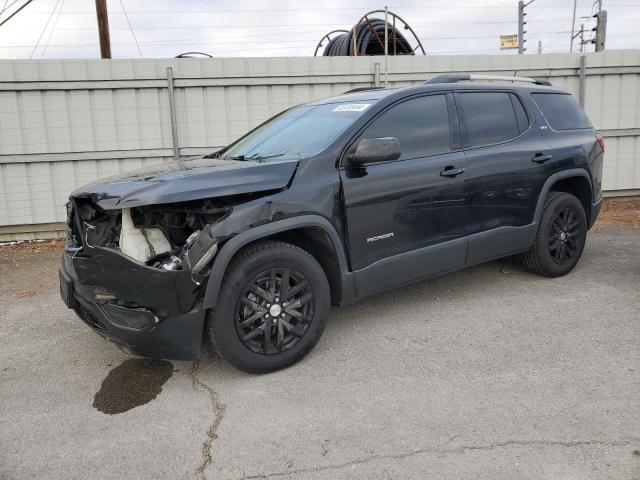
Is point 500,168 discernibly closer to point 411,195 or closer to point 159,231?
point 411,195

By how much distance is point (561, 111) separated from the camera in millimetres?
5188

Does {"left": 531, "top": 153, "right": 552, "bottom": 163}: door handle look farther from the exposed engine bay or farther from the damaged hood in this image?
the exposed engine bay

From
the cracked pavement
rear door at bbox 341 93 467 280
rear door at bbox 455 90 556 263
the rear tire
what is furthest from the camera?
the rear tire

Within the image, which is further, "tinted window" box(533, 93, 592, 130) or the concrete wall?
the concrete wall

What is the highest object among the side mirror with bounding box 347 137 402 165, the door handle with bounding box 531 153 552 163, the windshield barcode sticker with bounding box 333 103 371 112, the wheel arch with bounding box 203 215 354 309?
the windshield barcode sticker with bounding box 333 103 371 112

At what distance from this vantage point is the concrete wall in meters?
7.57

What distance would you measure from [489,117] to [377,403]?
2751 mm

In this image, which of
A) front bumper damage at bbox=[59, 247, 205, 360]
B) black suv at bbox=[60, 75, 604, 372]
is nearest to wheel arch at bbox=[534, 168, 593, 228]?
black suv at bbox=[60, 75, 604, 372]

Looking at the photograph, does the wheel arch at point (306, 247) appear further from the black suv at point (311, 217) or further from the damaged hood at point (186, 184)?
the damaged hood at point (186, 184)

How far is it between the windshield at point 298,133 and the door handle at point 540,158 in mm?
1722

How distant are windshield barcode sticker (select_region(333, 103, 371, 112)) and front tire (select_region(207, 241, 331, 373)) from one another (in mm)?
1223

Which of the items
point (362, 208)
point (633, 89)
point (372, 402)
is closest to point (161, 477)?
point (372, 402)

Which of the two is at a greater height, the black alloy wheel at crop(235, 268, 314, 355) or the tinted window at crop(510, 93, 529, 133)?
the tinted window at crop(510, 93, 529, 133)

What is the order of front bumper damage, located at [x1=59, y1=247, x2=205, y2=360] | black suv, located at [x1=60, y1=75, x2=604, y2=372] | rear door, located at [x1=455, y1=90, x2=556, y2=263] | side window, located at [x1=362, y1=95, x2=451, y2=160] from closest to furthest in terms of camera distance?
front bumper damage, located at [x1=59, y1=247, x2=205, y2=360], black suv, located at [x1=60, y1=75, x2=604, y2=372], side window, located at [x1=362, y1=95, x2=451, y2=160], rear door, located at [x1=455, y1=90, x2=556, y2=263]
